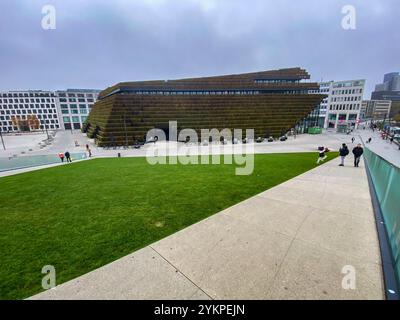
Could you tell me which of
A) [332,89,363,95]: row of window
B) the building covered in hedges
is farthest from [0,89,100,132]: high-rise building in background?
[332,89,363,95]: row of window

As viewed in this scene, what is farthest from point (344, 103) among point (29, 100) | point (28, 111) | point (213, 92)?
point (28, 111)

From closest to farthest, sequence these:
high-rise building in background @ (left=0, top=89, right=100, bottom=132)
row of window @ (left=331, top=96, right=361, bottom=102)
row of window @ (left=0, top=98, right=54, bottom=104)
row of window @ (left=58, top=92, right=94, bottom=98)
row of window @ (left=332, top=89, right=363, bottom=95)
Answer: row of window @ (left=332, top=89, right=363, bottom=95) < row of window @ (left=331, top=96, right=361, bottom=102) < row of window @ (left=0, top=98, right=54, bottom=104) < high-rise building in background @ (left=0, top=89, right=100, bottom=132) < row of window @ (left=58, top=92, right=94, bottom=98)

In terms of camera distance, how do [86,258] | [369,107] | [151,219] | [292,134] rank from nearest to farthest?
[86,258], [151,219], [292,134], [369,107]

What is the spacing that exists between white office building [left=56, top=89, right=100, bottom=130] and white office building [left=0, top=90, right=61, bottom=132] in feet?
9.39

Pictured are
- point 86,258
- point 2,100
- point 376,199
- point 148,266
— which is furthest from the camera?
point 2,100

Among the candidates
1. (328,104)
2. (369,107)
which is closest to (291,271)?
(328,104)

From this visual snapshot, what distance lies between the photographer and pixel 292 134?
4900 cm

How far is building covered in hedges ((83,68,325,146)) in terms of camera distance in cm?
4256

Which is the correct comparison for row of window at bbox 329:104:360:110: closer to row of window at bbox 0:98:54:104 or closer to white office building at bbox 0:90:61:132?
white office building at bbox 0:90:61:132

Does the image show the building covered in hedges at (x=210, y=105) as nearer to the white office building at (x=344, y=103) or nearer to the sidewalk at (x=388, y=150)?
the sidewalk at (x=388, y=150)
